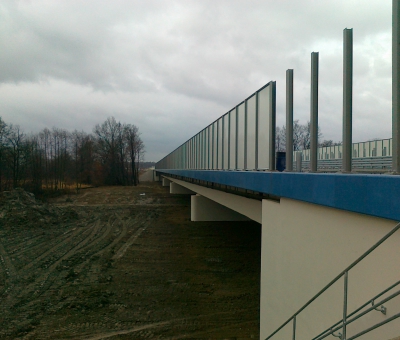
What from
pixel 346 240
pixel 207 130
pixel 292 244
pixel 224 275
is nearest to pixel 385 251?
pixel 346 240

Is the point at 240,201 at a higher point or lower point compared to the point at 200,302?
higher

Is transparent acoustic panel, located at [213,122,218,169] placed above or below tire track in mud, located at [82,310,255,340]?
above

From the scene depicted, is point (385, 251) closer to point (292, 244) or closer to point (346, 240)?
point (346, 240)

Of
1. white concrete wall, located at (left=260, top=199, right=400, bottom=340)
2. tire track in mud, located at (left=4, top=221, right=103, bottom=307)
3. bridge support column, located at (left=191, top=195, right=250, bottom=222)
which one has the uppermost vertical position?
white concrete wall, located at (left=260, top=199, right=400, bottom=340)

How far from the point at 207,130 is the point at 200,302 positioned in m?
9.50

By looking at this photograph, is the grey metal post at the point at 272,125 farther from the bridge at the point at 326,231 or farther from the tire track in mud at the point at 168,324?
the tire track in mud at the point at 168,324

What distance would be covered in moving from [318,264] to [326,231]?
57 cm

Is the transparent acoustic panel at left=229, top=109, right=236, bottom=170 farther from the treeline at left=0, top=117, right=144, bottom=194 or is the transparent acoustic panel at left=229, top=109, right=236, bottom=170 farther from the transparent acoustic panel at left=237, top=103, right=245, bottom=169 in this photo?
the treeline at left=0, top=117, right=144, bottom=194

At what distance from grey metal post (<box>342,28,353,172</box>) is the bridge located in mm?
14

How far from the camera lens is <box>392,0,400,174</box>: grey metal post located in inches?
173

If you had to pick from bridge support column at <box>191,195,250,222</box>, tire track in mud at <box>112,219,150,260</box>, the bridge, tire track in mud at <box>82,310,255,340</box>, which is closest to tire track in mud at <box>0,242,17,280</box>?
tire track in mud at <box>112,219,150,260</box>

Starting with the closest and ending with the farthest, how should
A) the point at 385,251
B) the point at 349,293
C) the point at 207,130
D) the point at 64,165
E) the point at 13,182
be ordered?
1. the point at 385,251
2. the point at 349,293
3. the point at 207,130
4. the point at 13,182
5. the point at 64,165

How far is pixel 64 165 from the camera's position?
71.1m

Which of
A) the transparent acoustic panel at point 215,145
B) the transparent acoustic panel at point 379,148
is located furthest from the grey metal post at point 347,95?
the transparent acoustic panel at point 215,145
